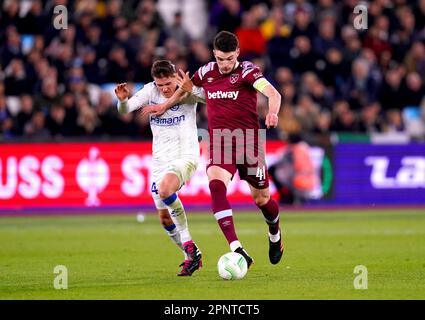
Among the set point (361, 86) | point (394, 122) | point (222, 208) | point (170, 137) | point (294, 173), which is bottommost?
point (222, 208)

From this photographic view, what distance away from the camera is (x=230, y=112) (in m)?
11.7

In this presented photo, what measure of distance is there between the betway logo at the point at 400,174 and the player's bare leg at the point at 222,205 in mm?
11689

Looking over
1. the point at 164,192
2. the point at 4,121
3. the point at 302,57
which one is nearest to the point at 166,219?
the point at 164,192

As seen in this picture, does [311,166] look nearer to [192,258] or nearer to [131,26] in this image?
[131,26]

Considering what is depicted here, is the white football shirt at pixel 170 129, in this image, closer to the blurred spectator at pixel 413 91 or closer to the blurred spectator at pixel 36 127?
the blurred spectator at pixel 36 127

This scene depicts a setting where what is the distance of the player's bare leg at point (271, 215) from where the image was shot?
39.2 feet

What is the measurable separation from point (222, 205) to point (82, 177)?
35.3 ft

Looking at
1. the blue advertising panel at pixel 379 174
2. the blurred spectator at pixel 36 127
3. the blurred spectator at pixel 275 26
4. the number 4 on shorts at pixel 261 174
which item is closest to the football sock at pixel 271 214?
the number 4 on shorts at pixel 261 174

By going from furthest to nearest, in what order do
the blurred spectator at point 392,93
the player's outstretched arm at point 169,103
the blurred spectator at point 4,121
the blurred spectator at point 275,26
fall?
the blurred spectator at point 275,26 < the blurred spectator at point 392,93 < the blurred spectator at point 4,121 < the player's outstretched arm at point 169,103

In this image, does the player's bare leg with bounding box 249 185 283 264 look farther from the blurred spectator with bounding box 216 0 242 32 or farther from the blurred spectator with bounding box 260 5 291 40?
the blurred spectator with bounding box 260 5 291 40

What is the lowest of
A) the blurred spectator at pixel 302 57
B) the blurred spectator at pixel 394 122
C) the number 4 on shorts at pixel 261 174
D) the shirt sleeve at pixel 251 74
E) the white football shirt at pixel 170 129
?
the number 4 on shorts at pixel 261 174

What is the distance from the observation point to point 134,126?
2275 centimetres

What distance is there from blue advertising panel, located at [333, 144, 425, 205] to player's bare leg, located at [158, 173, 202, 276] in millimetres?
11148

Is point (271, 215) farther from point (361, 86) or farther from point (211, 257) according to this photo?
point (361, 86)
